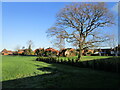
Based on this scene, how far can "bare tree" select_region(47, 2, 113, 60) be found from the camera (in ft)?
48.3

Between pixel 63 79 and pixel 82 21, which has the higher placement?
pixel 82 21

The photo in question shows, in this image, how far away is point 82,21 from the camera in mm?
15602

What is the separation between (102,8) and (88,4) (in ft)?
6.36

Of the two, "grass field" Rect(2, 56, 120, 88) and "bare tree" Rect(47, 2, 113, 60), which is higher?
"bare tree" Rect(47, 2, 113, 60)

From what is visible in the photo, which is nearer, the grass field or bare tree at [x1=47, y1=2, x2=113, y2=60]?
the grass field

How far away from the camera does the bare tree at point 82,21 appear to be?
48.3ft

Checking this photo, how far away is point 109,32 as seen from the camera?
14148 mm

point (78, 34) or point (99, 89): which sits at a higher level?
point (78, 34)

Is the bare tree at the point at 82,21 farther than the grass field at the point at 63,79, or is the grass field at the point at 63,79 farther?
the bare tree at the point at 82,21

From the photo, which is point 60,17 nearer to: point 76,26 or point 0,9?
point 76,26

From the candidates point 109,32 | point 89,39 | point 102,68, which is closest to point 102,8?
point 109,32

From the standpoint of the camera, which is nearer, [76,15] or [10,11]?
[10,11]

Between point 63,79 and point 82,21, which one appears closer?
point 63,79

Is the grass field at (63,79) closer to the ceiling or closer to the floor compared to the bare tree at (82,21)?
closer to the floor
